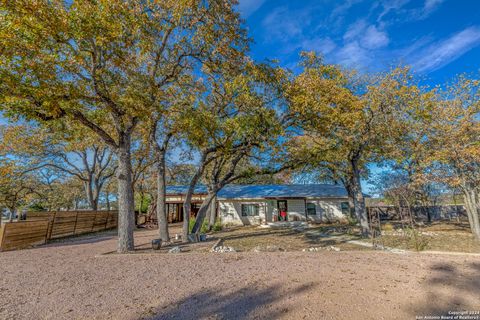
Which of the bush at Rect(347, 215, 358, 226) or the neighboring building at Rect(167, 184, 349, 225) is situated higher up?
the neighboring building at Rect(167, 184, 349, 225)

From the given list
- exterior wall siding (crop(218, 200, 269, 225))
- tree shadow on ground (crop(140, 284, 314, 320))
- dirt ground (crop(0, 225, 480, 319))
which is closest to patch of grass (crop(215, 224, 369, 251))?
dirt ground (crop(0, 225, 480, 319))

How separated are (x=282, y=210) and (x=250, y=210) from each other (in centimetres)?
308

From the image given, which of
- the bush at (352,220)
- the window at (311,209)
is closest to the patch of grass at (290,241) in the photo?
the bush at (352,220)

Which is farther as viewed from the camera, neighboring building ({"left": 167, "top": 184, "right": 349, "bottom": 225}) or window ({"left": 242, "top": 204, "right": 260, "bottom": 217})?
window ({"left": 242, "top": 204, "right": 260, "bottom": 217})

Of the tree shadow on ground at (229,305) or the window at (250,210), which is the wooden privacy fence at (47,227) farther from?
the window at (250,210)

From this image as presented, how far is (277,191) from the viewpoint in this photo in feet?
72.0

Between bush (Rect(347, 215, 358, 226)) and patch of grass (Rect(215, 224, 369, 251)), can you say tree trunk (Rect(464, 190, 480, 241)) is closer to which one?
patch of grass (Rect(215, 224, 369, 251))

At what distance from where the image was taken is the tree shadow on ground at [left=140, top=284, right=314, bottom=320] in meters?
3.56

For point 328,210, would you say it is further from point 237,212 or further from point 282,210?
point 237,212

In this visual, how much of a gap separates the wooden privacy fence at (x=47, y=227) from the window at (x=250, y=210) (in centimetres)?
1176

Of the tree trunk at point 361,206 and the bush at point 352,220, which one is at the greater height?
the tree trunk at point 361,206

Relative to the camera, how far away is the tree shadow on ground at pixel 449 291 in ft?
12.2

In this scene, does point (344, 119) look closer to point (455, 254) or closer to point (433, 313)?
point (455, 254)

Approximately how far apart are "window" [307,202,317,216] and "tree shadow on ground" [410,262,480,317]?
1537cm
